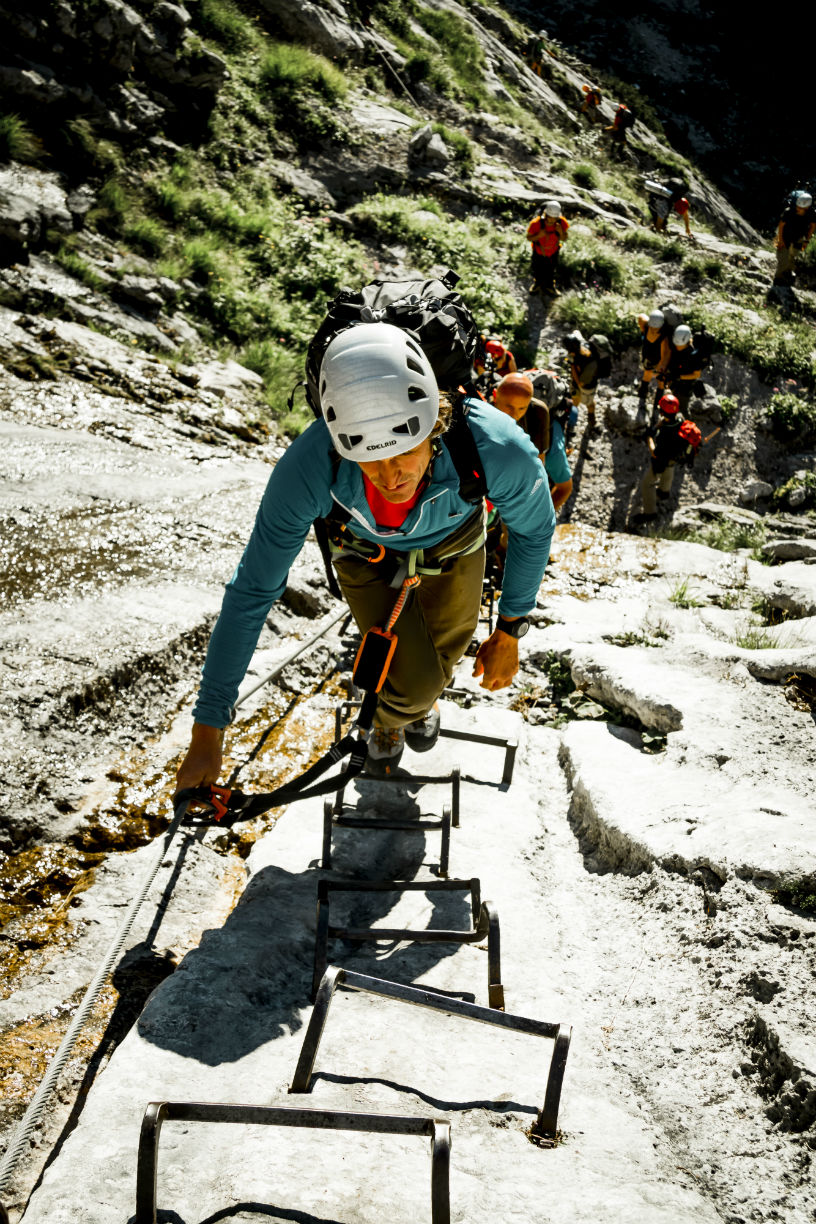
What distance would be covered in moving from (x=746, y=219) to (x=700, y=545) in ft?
91.2

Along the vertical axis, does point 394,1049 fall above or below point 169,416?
above

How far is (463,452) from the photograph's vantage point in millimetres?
2996

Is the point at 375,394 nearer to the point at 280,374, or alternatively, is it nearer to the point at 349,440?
the point at 349,440

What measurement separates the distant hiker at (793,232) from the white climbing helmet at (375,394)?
62.4 ft

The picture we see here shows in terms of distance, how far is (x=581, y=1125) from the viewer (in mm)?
2189

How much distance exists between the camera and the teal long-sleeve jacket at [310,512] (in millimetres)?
2873

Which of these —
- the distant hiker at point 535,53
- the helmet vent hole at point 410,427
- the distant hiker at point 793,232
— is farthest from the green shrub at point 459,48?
the helmet vent hole at point 410,427

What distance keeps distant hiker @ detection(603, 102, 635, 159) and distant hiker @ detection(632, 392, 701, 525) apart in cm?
1921

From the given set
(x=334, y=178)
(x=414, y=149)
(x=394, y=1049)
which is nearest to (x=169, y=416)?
(x=394, y=1049)

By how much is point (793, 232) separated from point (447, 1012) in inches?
809

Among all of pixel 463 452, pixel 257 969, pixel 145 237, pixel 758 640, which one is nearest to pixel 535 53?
pixel 145 237

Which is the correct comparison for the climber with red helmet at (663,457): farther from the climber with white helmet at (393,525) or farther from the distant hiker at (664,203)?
the distant hiker at (664,203)

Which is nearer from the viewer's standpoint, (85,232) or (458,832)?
(458,832)

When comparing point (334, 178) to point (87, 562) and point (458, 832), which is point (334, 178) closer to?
point (87, 562)
